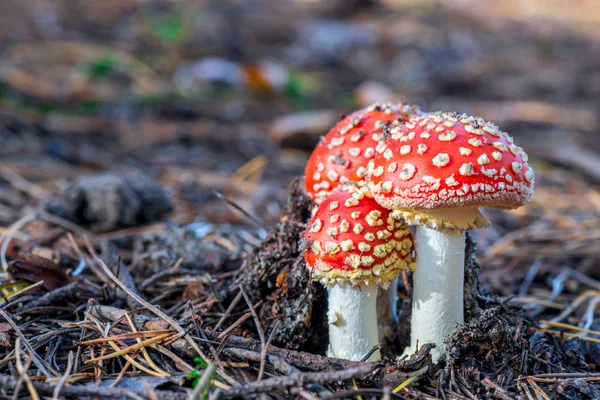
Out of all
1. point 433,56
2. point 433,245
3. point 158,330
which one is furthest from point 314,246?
point 433,56

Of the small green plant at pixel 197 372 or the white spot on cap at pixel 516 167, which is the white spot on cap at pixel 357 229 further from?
the small green plant at pixel 197 372

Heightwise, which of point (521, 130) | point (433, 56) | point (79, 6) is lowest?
point (521, 130)

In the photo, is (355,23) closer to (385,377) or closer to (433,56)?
(433,56)

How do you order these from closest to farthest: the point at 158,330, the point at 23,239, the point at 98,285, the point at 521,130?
1. the point at 158,330
2. the point at 98,285
3. the point at 23,239
4. the point at 521,130

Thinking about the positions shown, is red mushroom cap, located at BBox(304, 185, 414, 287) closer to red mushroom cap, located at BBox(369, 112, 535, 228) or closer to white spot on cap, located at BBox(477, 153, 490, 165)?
red mushroom cap, located at BBox(369, 112, 535, 228)

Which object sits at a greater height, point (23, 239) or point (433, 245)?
point (433, 245)

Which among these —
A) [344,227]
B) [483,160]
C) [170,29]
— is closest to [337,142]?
[344,227]

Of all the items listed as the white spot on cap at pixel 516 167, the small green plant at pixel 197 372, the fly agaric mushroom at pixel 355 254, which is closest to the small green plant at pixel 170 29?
the fly agaric mushroom at pixel 355 254
